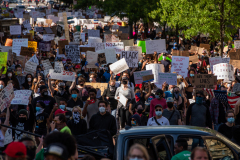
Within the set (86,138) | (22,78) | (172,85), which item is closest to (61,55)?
(22,78)

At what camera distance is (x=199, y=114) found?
8094 mm

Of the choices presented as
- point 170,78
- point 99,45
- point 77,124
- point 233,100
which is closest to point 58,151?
point 77,124

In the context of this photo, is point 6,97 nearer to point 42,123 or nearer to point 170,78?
point 42,123

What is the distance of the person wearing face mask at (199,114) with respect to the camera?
8078mm

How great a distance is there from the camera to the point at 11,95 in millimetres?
8578

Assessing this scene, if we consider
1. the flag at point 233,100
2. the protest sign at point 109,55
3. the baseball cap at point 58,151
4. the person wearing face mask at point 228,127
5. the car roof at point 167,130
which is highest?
the protest sign at point 109,55

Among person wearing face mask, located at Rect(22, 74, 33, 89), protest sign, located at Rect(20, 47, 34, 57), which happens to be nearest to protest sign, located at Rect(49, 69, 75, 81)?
person wearing face mask, located at Rect(22, 74, 33, 89)

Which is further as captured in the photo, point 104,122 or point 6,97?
point 6,97

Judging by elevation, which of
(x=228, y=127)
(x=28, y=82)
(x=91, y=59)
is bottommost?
(x=228, y=127)

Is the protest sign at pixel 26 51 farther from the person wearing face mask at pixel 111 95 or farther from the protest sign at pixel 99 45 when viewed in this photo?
the person wearing face mask at pixel 111 95

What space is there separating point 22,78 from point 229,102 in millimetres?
6090

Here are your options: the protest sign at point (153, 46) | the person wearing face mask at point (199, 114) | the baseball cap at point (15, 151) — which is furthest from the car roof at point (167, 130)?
the protest sign at point (153, 46)

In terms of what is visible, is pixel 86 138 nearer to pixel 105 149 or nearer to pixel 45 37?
pixel 105 149

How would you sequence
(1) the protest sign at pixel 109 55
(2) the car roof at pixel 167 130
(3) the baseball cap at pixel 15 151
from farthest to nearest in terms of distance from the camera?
1. (1) the protest sign at pixel 109 55
2. (2) the car roof at pixel 167 130
3. (3) the baseball cap at pixel 15 151
